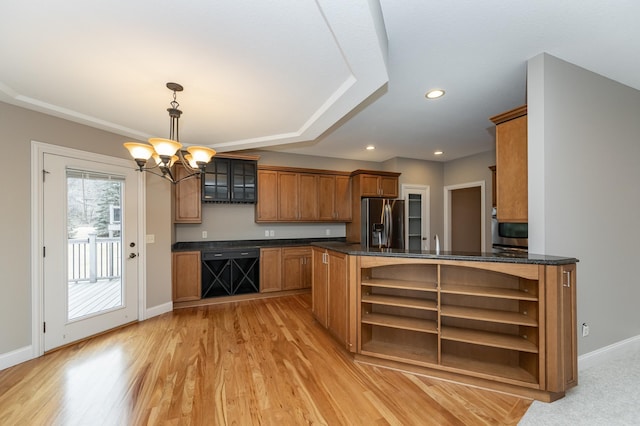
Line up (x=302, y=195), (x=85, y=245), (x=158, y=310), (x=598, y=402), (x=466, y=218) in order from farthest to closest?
(x=466, y=218), (x=302, y=195), (x=158, y=310), (x=85, y=245), (x=598, y=402)

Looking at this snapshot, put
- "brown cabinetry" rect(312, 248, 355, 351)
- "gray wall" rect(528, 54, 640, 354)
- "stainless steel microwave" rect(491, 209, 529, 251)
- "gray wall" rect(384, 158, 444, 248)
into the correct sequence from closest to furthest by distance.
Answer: "gray wall" rect(528, 54, 640, 354) < "brown cabinetry" rect(312, 248, 355, 351) < "stainless steel microwave" rect(491, 209, 529, 251) < "gray wall" rect(384, 158, 444, 248)

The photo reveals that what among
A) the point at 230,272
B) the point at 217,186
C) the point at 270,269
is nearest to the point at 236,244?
the point at 230,272

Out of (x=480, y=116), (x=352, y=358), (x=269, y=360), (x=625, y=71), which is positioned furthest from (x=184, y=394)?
(x=625, y=71)

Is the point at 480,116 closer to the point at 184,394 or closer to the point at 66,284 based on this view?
the point at 184,394

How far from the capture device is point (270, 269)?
4.46 metres

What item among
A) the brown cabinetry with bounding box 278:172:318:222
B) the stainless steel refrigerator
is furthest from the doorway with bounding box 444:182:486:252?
the brown cabinetry with bounding box 278:172:318:222

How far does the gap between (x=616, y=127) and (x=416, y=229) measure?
3421 millimetres

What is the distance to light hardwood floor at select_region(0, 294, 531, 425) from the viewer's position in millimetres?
1737

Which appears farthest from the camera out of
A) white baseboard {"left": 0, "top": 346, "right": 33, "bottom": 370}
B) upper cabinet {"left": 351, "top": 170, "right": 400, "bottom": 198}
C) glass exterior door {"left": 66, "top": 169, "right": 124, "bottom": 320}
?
upper cabinet {"left": 351, "top": 170, "right": 400, "bottom": 198}

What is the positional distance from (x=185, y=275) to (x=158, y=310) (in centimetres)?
58

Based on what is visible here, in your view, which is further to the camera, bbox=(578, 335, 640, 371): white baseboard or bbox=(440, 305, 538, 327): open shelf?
bbox=(578, 335, 640, 371): white baseboard

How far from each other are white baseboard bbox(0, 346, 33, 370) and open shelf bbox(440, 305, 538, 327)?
391cm

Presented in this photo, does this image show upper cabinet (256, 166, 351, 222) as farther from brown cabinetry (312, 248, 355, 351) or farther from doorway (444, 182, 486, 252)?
doorway (444, 182, 486, 252)

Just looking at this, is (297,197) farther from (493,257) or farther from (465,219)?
(465,219)
